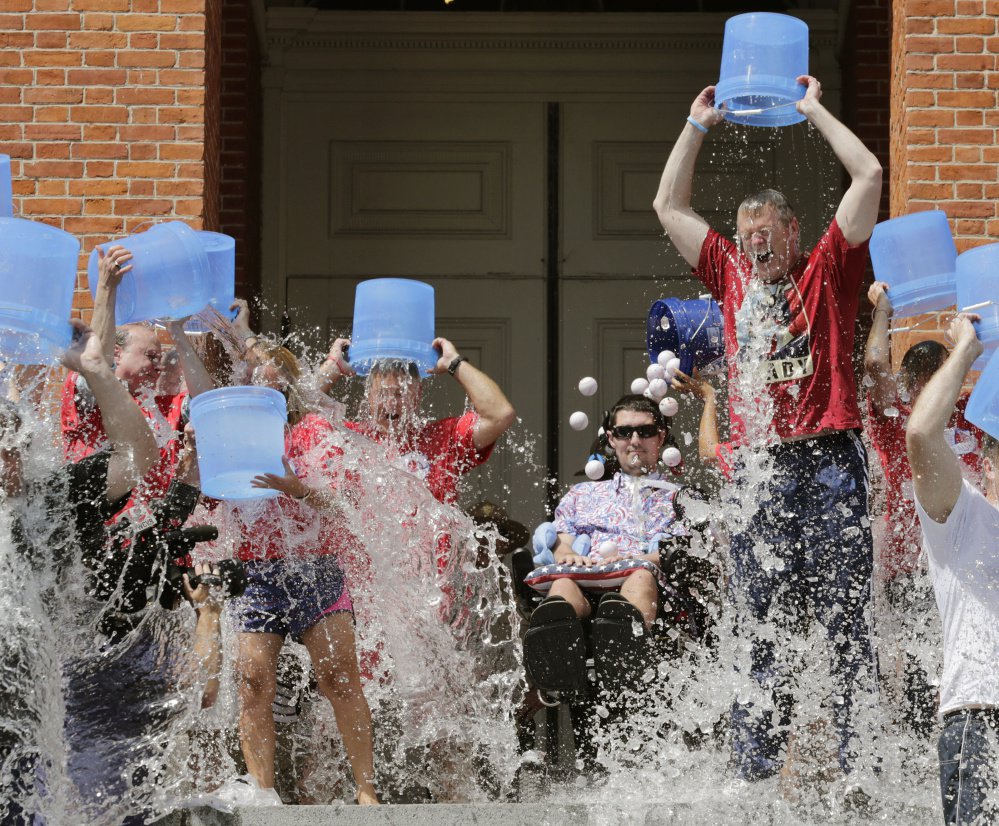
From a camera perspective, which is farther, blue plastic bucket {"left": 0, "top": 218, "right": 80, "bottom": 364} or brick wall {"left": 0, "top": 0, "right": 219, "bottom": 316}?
brick wall {"left": 0, "top": 0, "right": 219, "bottom": 316}

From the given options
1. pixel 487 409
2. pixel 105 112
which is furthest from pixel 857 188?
pixel 105 112

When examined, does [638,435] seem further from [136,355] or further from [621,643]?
[136,355]

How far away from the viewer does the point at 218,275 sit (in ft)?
17.4

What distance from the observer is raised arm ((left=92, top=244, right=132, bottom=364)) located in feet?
14.7

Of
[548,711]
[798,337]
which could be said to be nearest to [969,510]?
[798,337]

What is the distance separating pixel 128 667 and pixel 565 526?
2100 mm

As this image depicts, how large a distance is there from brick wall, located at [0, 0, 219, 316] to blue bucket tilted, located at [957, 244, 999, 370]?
3.16 metres

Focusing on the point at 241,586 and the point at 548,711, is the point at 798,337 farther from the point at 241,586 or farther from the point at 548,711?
the point at 548,711

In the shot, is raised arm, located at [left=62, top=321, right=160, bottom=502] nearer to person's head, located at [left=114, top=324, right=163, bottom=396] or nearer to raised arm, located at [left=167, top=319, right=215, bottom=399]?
person's head, located at [left=114, top=324, right=163, bottom=396]

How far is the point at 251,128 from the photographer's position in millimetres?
8867

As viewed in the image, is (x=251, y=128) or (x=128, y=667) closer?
(x=128, y=667)

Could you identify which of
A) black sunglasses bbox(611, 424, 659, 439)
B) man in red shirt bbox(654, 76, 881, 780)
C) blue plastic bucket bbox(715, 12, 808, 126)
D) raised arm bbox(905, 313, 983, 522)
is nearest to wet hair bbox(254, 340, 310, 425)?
black sunglasses bbox(611, 424, 659, 439)

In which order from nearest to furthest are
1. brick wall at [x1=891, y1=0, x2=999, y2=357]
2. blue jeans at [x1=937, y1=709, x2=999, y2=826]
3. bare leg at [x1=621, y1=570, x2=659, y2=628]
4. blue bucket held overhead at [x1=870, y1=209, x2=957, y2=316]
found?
blue jeans at [x1=937, y1=709, x2=999, y2=826], blue bucket held overhead at [x1=870, y1=209, x2=957, y2=316], bare leg at [x1=621, y1=570, x2=659, y2=628], brick wall at [x1=891, y1=0, x2=999, y2=357]

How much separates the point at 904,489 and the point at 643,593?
975 millimetres
